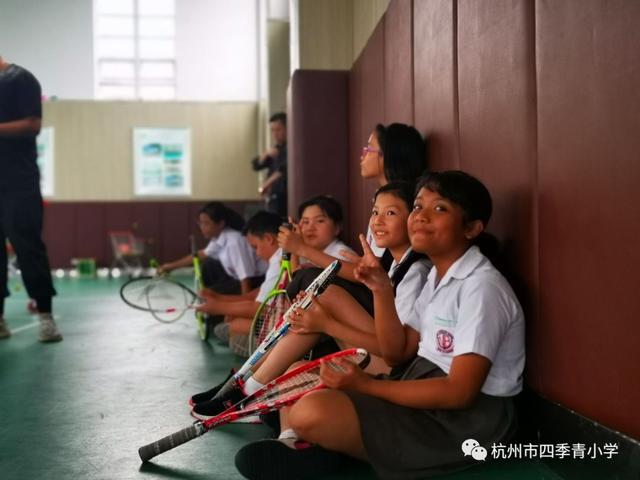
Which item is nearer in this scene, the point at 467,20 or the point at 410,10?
the point at 467,20

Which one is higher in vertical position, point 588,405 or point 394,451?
point 588,405

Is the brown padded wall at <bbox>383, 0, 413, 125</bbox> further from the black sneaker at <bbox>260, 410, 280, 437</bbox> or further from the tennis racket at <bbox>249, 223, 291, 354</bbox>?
the black sneaker at <bbox>260, 410, 280, 437</bbox>

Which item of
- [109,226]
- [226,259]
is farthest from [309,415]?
[109,226]

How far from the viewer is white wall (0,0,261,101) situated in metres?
12.8

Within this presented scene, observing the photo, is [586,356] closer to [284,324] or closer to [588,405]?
[588,405]

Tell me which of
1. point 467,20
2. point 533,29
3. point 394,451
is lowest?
point 394,451

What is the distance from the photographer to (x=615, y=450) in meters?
1.64

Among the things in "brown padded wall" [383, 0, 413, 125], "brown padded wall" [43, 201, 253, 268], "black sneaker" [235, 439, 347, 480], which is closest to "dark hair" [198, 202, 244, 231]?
"brown padded wall" [383, 0, 413, 125]

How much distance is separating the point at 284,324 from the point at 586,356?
0.99m

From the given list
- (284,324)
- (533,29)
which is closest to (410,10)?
(533,29)

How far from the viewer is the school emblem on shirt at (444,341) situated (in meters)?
1.96

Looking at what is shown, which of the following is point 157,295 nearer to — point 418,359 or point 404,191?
point 404,191

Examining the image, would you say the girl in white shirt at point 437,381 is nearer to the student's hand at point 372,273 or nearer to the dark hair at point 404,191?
the student's hand at point 372,273

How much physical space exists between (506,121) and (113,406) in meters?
1.89
